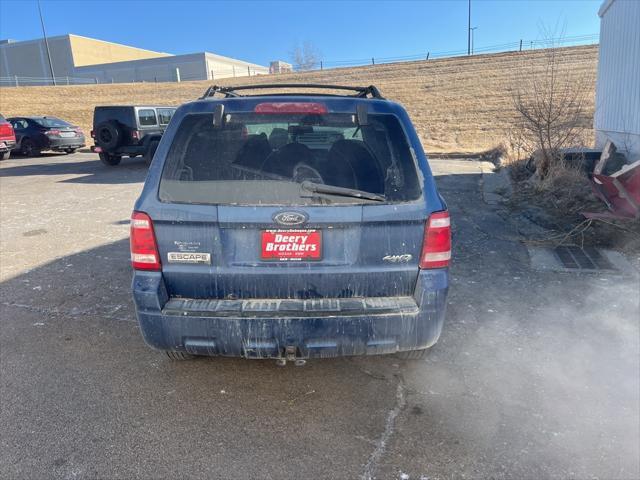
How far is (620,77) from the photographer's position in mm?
10344

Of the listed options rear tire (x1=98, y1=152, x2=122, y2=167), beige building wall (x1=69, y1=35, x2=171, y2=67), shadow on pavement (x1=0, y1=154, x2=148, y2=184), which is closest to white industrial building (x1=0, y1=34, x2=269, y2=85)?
beige building wall (x1=69, y1=35, x2=171, y2=67)

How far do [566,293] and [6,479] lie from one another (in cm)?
454

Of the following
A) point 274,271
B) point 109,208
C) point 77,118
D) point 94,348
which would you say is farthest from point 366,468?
point 77,118

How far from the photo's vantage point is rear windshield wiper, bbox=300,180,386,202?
2.71 m

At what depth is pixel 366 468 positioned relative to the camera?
247 centimetres

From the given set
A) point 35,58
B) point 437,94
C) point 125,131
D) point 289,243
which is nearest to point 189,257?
point 289,243

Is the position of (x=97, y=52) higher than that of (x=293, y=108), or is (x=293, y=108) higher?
(x=97, y=52)

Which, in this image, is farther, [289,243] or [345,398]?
[345,398]

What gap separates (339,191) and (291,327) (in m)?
0.78

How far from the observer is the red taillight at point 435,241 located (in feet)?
9.03

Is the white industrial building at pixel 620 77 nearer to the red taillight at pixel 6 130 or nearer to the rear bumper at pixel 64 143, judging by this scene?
the rear bumper at pixel 64 143

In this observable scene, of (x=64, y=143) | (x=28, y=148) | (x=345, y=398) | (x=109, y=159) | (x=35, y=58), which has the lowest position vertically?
(x=345, y=398)

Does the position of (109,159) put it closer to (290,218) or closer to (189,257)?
(189,257)

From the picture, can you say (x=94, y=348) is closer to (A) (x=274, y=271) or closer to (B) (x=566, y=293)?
(A) (x=274, y=271)
